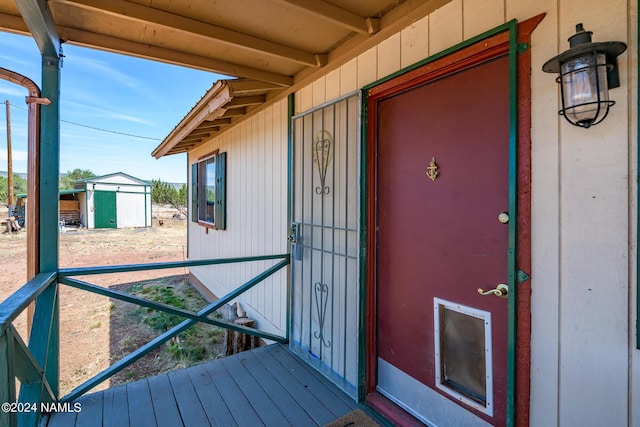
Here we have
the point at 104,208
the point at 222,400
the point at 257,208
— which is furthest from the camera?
the point at 104,208

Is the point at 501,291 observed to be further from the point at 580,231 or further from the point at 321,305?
the point at 321,305

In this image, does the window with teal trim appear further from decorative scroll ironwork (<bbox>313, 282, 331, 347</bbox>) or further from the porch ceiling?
decorative scroll ironwork (<bbox>313, 282, 331, 347</bbox>)

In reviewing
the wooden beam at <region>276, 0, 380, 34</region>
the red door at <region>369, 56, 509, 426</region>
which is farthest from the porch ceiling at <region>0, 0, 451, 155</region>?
the red door at <region>369, 56, 509, 426</region>

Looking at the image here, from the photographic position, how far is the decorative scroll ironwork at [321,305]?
2.20 metres

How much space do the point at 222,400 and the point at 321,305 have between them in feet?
2.85

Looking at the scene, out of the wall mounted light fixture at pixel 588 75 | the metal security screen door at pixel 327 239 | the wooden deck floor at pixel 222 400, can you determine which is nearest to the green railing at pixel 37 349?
the wooden deck floor at pixel 222 400

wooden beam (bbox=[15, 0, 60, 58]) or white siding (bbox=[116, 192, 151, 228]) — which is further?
white siding (bbox=[116, 192, 151, 228])

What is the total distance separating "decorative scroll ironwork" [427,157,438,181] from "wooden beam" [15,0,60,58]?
6.22 ft

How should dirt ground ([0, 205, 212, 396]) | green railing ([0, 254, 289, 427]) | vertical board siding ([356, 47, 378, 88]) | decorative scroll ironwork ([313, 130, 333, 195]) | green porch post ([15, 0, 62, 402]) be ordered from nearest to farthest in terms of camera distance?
green railing ([0, 254, 289, 427])
green porch post ([15, 0, 62, 402])
vertical board siding ([356, 47, 378, 88])
decorative scroll ironwork ([313, 130, 333, 195])
dirt ground ([0, 205, 212, 396])

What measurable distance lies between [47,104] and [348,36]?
1825 millimetres

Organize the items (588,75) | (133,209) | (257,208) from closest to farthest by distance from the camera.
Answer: (588,75) < (257,208) < (133,209)

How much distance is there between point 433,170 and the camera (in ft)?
5.00

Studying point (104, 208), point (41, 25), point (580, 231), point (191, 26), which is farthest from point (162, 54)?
point (104, 208)

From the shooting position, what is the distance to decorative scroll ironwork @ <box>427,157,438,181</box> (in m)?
1.52
